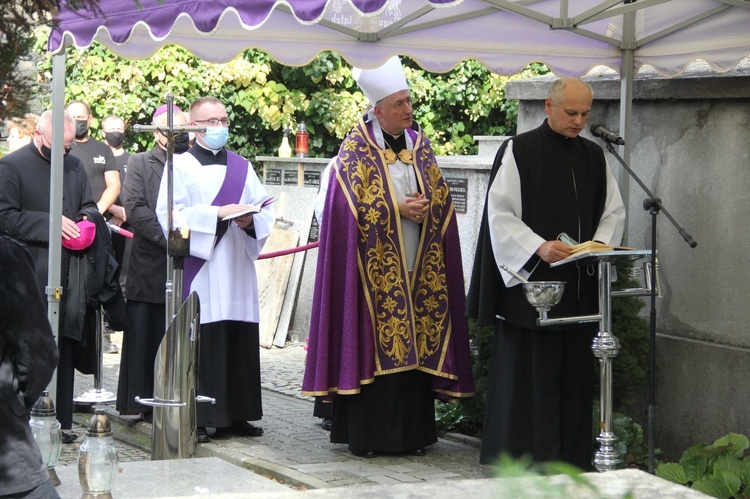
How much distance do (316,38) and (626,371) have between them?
258 cm

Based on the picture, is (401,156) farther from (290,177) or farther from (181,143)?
(290,177)

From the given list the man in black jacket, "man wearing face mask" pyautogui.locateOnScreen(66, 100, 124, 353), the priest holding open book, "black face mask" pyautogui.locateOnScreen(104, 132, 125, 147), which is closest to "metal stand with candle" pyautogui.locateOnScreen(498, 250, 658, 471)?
the priest holding open book

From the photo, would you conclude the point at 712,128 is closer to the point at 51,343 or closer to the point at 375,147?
the point at 375,147

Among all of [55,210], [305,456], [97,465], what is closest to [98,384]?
[305,456]

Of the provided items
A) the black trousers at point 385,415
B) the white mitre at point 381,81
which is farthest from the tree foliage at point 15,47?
the black trousers at point 385,415

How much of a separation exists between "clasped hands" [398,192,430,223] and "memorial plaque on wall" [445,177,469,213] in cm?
341

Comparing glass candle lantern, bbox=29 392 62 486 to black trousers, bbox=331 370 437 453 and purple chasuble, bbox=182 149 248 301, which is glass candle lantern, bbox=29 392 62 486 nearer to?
black trousers, bbox=331 370 437 453

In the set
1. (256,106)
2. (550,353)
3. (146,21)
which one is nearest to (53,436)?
(146,21)

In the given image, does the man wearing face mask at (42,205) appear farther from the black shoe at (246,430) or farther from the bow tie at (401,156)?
the bow tie at (401,156)

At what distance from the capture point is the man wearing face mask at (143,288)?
8.11 metres

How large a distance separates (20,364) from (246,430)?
3.95 metres

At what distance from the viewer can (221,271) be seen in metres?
7.53

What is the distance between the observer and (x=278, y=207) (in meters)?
12.5

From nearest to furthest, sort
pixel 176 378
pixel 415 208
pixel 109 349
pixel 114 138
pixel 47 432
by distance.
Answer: pixel 47 432, pixel 176 378, pixel 415 208, pixel 114 138, pixel 109 349
